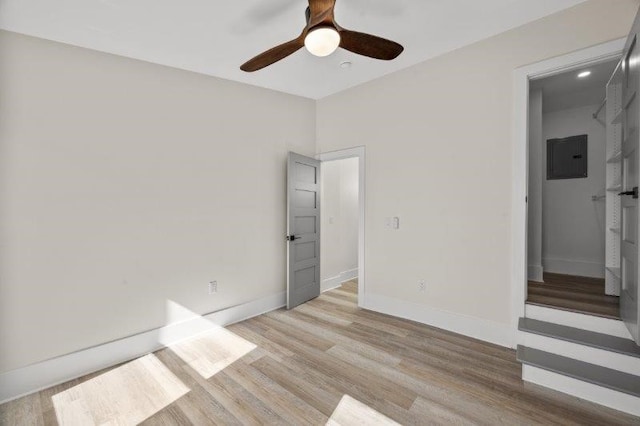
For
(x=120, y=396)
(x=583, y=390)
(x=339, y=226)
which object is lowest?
(x=120, y=396)

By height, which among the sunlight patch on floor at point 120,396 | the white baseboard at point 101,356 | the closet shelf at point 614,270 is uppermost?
the closet shelf at point 614,270

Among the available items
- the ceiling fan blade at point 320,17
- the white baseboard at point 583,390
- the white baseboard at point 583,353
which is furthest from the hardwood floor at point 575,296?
the ceiling fan blade at point 320,17

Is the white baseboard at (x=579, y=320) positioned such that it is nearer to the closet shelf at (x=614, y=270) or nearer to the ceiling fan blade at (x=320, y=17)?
the closet shelf at (x=614, y=270)

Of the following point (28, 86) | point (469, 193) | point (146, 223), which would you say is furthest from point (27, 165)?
point (469, 193)

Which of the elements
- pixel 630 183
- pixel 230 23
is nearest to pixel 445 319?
pixel 630 183

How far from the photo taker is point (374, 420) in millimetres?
1719

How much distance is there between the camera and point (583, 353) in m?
2.04

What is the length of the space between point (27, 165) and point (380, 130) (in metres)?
3.26

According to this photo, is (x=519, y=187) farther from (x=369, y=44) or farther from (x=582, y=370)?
(x=369, y=44)

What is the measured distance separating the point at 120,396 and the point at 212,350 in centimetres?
74

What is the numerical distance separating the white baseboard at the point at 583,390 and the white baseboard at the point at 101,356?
2.77 meters

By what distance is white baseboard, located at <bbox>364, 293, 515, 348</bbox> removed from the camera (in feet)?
8.43

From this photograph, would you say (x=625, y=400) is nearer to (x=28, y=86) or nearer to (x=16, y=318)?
(x=16, y=318)

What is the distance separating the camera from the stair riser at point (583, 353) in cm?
189
